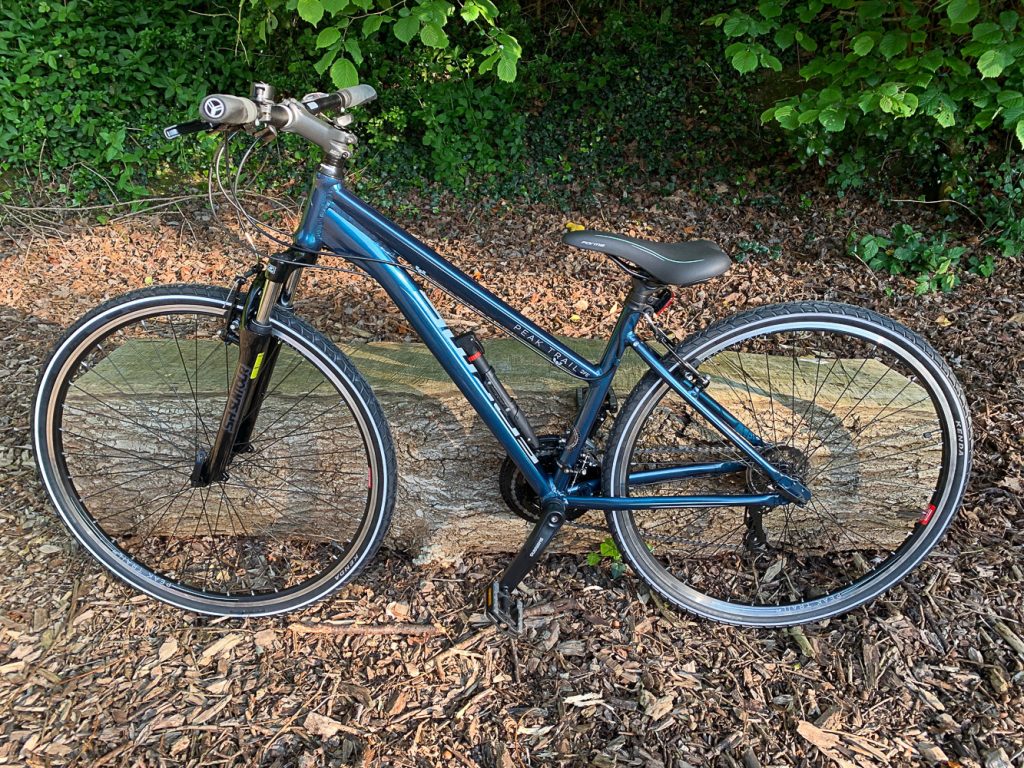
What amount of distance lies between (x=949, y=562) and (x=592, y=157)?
3.05 m

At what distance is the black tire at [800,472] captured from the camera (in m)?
2.00

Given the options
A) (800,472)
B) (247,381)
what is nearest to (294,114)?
(247,381)

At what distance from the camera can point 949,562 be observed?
2.47 meters

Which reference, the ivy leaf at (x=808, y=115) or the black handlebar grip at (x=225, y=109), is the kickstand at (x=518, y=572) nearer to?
the black handlebar grip at (x=225, y=109)

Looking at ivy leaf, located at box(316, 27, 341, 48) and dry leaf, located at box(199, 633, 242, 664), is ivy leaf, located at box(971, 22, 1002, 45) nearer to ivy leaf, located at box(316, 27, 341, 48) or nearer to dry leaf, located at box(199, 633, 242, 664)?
ivy leaf, located at box(316, 27, 341, 48)

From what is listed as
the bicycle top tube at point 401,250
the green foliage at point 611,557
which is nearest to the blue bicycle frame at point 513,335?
the bicycle top tube at point 401,250

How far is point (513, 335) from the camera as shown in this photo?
200 centimetres

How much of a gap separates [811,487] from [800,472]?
0.30 metres

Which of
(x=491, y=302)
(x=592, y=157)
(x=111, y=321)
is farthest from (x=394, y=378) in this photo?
(x=592, y=157)

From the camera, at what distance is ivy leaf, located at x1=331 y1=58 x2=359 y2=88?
2770 millimetres

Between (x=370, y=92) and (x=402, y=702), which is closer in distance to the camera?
(x=370, y=92)

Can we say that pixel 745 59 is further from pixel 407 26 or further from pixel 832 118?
pixel 407 26

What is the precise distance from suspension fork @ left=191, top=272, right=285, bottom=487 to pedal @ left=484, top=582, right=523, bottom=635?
98 centimetres

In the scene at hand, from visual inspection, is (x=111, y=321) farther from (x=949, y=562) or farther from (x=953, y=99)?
(x=953, y=99)
